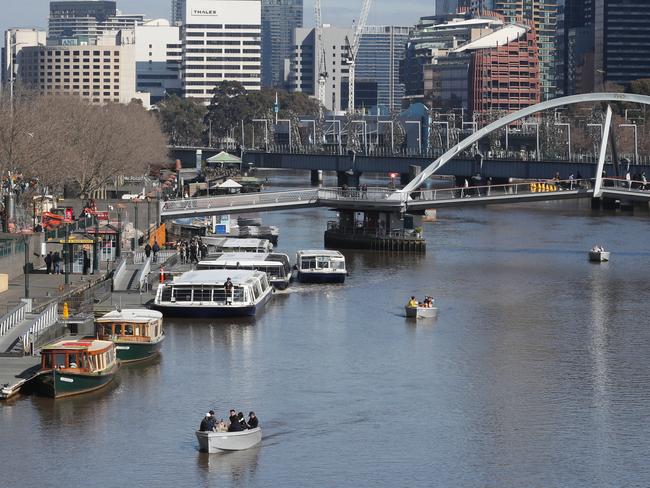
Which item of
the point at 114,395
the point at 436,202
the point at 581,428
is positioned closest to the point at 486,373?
the point at 581,428

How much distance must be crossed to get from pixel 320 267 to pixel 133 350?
87.3 ft

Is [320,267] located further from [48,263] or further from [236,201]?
[236,201]

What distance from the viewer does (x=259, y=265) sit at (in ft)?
271

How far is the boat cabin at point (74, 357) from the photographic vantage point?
54531mm

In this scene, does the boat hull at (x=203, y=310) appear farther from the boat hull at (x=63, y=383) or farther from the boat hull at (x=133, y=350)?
the boat hull at (x=63, y=383)

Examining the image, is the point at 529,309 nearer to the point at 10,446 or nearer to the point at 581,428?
the point at 581,428

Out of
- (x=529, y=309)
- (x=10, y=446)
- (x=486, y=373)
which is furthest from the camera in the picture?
(x=529, y=309)

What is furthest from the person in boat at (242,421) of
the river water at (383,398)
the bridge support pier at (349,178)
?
the bridge support pier at (349,178)

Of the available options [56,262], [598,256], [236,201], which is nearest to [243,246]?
[236,201]

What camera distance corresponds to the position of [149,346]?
203ft

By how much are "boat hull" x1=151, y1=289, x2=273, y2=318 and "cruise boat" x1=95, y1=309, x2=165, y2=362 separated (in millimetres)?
8938

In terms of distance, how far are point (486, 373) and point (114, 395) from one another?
14.0 m

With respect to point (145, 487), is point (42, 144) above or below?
above

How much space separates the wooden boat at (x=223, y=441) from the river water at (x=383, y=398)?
284 millimetres
